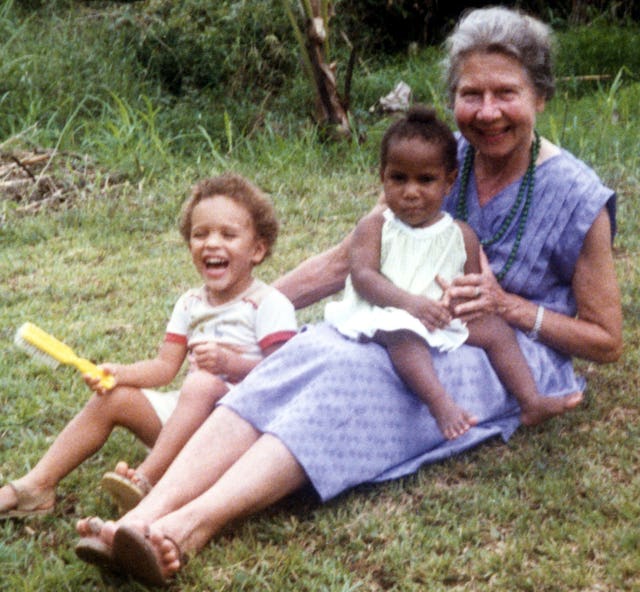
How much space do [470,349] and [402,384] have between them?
255 millimetres

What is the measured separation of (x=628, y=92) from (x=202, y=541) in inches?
219

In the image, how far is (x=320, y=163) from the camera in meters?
6.57

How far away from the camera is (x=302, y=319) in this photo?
14.8ft

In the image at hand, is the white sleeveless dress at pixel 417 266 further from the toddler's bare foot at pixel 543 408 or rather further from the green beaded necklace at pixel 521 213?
the toddler's bare foot at pixel 543 408

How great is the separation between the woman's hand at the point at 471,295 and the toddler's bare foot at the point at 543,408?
0.95ft

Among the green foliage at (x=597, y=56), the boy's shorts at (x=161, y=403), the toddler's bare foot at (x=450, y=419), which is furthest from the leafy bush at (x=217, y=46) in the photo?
the toddler's bare foot at (x=450, y=419)

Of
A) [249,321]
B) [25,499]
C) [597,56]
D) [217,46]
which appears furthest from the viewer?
[597,56]

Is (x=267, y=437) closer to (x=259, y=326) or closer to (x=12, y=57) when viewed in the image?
(x=259, y=326)

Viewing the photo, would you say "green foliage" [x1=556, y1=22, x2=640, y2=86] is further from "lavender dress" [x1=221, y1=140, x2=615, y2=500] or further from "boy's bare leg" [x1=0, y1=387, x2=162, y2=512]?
"boy's bare leg" [x1=0, y1=387, x2=162, y2=512]

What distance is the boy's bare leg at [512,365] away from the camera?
10.4ft

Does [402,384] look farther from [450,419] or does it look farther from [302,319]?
[302,319]

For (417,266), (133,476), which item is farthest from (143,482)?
(417,266)

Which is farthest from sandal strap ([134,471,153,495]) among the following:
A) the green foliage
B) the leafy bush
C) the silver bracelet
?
the green foliage

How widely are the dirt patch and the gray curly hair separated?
3436mm
